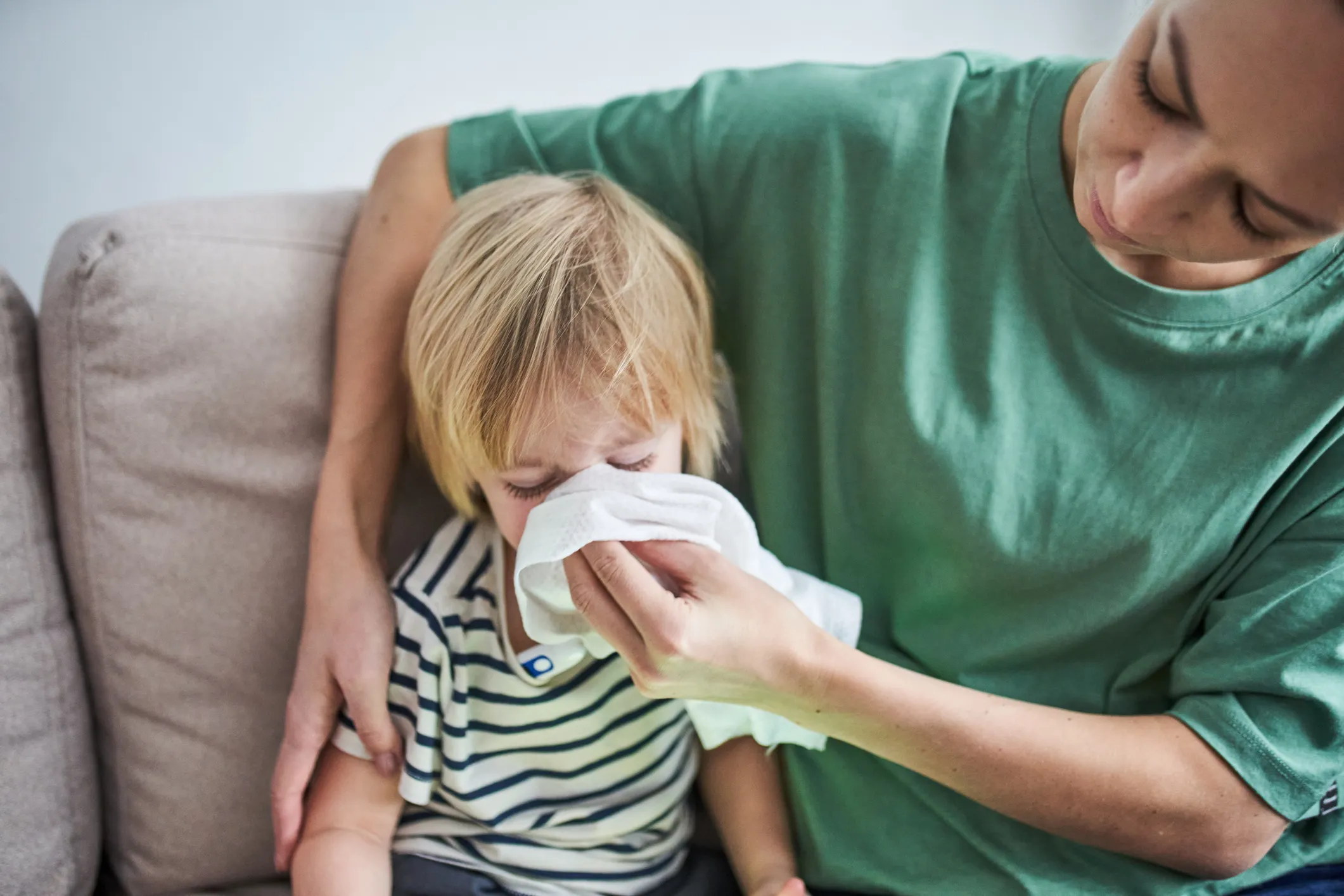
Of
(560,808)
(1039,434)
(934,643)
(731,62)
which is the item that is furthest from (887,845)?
(731,62)

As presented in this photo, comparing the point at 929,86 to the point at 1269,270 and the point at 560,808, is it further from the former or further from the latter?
the point at 560,808

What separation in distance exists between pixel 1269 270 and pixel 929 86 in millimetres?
375

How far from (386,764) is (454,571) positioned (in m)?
0.21

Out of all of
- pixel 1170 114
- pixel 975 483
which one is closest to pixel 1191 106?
pixel 1170 114

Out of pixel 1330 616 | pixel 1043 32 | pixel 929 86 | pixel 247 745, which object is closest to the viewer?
pixel 1330 616

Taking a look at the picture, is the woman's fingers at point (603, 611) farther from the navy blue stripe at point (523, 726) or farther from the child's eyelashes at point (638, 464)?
the navy blue stripe at point (523, 726)

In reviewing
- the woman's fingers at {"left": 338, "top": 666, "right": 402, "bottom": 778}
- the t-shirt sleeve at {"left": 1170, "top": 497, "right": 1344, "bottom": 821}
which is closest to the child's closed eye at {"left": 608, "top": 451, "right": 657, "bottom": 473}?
the woman's fingers at {"left": 338, "top": 666, "right": 402, "bottom": 778}

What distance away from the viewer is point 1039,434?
93 cm

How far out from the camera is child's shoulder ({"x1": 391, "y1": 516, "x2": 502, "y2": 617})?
103cm

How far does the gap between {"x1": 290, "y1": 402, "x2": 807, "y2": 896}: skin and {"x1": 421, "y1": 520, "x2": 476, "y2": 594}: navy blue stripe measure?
0.12 feet

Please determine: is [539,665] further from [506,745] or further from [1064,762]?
[1064,762]

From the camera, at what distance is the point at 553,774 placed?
3.34ft

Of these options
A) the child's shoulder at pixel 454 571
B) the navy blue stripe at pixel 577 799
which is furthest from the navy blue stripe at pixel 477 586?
the navy blue stripe at pixel 577 799

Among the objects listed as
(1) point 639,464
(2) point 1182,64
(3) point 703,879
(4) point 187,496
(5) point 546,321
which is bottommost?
(3) point 703,879
